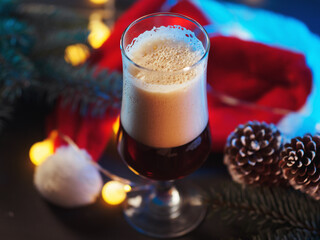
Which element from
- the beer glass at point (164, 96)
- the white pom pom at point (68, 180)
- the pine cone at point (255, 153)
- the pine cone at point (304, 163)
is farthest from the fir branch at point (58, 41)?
the pine cone at point (304, 163)

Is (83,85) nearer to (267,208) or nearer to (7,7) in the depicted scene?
(7,7)

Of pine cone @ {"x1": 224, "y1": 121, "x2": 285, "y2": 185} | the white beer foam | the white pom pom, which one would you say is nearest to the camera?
the white beer foam

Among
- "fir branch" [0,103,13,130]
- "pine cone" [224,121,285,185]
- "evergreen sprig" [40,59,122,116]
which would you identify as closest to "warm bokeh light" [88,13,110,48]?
"evergreen sprig" [40,59,122,116]

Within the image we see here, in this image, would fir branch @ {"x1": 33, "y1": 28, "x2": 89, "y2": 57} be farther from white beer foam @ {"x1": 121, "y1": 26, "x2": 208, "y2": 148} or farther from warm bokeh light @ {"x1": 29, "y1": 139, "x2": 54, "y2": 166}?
white beer foam @ {"x1": 121, "y1": 26, "x2": 208, "y2": 148}

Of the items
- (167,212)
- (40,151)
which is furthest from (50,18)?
(167,212)

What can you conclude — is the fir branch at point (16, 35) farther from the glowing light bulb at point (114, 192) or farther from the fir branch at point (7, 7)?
the glowing light bulb at point (114, 192)

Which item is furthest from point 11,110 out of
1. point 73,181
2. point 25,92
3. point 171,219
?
point 171,219

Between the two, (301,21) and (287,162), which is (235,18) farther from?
(287,162)
